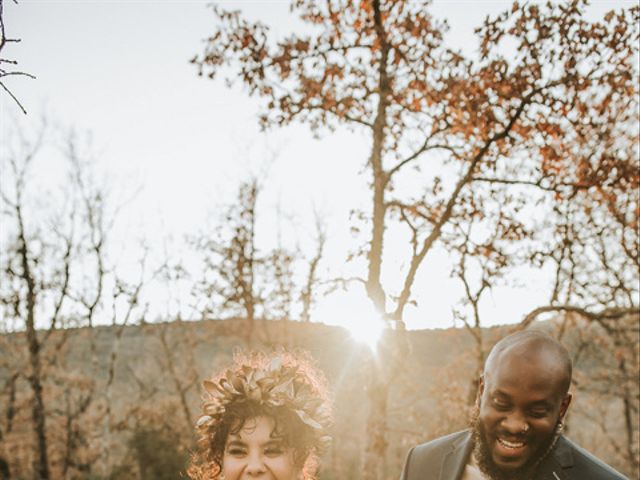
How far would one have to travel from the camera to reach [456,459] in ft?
11.3

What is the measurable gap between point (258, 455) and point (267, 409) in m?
0.27

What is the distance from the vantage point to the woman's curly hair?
366cm

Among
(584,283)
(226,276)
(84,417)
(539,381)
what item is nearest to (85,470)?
(84,417)

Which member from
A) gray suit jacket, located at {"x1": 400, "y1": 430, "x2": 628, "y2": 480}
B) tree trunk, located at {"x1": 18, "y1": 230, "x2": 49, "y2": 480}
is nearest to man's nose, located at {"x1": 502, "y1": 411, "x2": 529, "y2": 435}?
gray suit jacket, located at {"x1": 400, "y1": 430, "x2": 628, "y2": 480}

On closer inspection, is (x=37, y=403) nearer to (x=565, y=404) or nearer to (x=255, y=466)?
(x=255, y=466)

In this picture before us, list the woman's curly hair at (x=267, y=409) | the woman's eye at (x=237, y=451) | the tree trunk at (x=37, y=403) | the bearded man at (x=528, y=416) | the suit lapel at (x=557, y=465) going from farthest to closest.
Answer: the tree trunk at (x=37, y=403) < the woman's curly hair at (x=267, y=409) < the woman's eye at (x=237, y=451) < the suit lapel at (x=557, y=465) < the bearded man at (x=528, y=416)

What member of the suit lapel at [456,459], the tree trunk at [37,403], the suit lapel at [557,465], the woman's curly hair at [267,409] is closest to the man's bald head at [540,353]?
the suit lapel at [557,465]

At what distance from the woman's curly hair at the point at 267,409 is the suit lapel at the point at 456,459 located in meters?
0.77

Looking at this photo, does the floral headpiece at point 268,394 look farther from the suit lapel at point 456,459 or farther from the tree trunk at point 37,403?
the tree trunk at point 37,403

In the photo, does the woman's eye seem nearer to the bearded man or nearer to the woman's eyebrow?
the woman's eyebrow

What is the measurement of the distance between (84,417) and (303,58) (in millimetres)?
19476

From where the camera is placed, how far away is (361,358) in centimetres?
988

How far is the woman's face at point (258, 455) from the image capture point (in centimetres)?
344

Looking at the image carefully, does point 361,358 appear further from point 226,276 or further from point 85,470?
point 85,470
